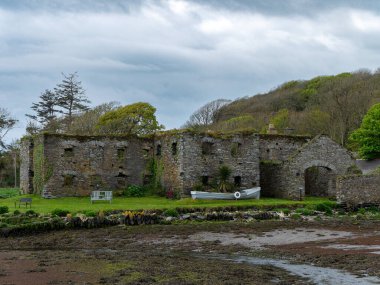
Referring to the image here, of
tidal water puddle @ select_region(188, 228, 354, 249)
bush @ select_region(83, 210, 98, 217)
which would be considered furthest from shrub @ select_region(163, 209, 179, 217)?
tidal water puddle @ select_region(188, 228, 354, 249)

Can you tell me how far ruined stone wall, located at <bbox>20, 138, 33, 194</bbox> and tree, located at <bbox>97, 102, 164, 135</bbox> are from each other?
12.1 meters

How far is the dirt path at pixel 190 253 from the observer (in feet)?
55.3

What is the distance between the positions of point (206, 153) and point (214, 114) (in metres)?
50.0

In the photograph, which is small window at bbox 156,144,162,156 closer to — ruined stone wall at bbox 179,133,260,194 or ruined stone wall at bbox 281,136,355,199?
ruined stone wall at bbox 179,133,260,194

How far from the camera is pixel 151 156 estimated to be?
1718 inches

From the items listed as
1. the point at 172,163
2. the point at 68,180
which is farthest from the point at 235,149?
the point at 68,180

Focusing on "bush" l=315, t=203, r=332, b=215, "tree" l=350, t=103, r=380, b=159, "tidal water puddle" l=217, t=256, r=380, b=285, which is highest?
"tree" l=350, t=103, r=380, b=159

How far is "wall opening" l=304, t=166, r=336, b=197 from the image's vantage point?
1677 inches

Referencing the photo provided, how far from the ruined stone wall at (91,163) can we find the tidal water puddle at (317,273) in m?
22.3

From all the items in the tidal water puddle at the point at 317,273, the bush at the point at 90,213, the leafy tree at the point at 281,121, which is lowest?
the tidal water puddle at the point at 317,273

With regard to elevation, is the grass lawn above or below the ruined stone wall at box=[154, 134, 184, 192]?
below

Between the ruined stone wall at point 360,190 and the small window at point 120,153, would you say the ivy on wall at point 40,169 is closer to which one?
the small window at point 120,153

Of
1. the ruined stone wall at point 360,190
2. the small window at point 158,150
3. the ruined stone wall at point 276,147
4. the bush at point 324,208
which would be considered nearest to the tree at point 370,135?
the ruined stone wall at point 276,147

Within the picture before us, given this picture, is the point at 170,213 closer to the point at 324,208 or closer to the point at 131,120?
the point at 324,208
